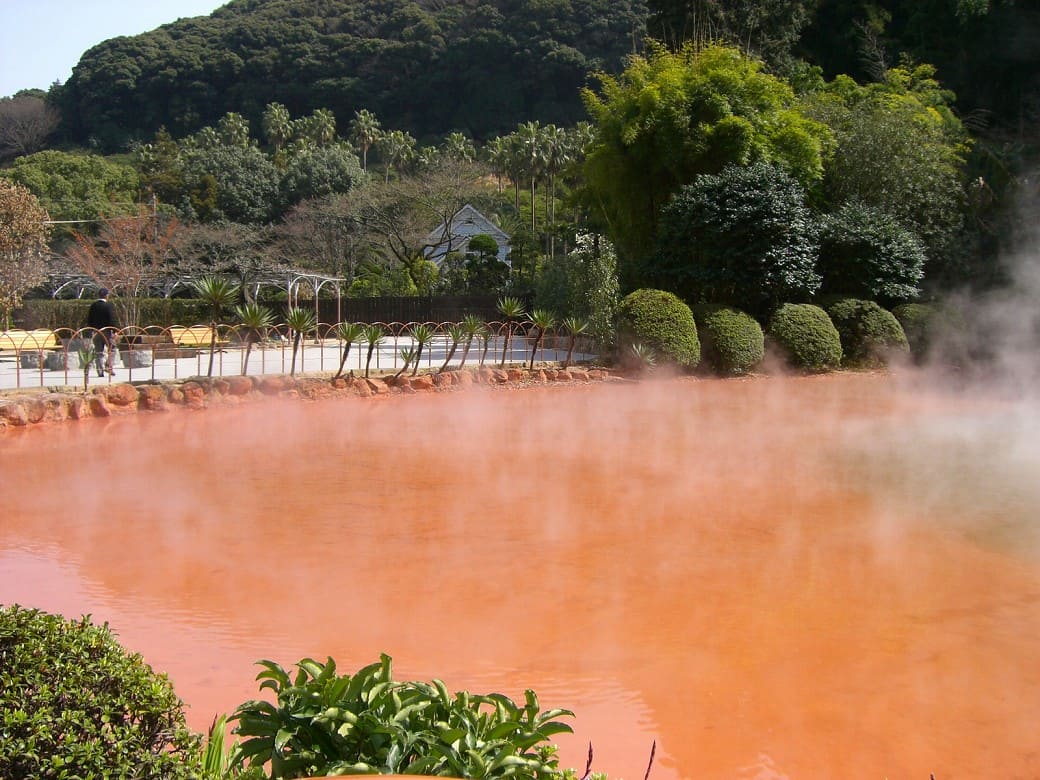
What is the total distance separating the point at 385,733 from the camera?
233cm

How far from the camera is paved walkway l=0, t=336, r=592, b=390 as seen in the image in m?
16.6

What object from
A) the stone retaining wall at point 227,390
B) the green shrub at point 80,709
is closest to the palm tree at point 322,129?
the stone retaining wall at point 227,390

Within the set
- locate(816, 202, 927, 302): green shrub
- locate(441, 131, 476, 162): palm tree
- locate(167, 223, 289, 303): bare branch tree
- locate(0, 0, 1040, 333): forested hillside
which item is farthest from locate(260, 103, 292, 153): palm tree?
locate(816, 202, 927, 302): green shrub

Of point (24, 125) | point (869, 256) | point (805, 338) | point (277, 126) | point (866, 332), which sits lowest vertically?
point (805, 338)

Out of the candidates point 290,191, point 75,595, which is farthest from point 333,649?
point 290,191

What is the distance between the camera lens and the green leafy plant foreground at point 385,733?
2.29 m

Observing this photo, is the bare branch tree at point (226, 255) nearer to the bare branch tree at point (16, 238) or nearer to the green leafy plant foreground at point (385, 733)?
the bare branch tree at point (16, 238)

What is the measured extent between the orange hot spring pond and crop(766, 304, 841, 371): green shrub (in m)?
8.67

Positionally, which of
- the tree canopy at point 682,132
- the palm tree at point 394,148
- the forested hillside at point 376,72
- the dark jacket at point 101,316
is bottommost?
the dark jacket at point 101,316

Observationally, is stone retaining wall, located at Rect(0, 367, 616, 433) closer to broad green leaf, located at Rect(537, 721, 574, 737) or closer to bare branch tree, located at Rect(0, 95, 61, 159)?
broad green leaf, located at Rect(537, 721, 574, 737)

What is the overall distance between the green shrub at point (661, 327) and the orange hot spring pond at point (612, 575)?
7.67 m

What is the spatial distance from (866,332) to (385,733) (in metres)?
21.4

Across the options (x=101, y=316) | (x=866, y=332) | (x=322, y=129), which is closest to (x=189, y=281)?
(x=101, y=316)

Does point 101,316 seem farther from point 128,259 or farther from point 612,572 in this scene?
point 128,259
